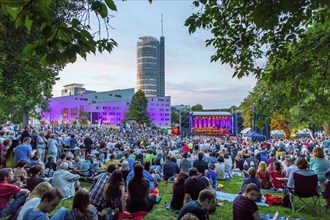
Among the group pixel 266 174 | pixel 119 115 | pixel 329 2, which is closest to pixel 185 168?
pixel 266 174

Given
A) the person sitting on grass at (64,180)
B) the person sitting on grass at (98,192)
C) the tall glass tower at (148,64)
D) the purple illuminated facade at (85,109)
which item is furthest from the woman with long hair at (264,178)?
the tall glass tower at (148,64)

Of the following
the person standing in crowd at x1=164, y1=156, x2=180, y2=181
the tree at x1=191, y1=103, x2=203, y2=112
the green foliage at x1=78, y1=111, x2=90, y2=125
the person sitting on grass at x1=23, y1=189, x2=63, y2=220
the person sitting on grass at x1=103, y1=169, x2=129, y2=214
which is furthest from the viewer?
the tree at x1=191, y1=103, x2=203, y2=112

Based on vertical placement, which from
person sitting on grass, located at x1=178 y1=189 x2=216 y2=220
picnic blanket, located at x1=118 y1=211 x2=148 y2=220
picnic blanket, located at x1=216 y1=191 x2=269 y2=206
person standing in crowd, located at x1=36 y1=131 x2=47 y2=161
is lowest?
picnic blanket, located at x1=216 y1=191 x2=269 y2=206

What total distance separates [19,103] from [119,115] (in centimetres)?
4857

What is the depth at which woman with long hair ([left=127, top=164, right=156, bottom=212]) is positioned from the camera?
626cm

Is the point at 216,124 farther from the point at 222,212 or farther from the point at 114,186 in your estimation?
the point at 114,186

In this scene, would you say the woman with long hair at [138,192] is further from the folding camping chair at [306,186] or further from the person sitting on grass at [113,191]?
the folding camping chair at [306,186]

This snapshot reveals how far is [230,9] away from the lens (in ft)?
18.0

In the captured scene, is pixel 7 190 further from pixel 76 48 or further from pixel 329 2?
pixel 329 2

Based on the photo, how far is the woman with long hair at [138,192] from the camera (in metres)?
6.26

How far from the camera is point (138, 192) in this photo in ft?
20.8

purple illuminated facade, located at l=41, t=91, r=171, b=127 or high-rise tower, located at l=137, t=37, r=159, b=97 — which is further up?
high-rise tower, located at l=137, t=37, r=159, b=97

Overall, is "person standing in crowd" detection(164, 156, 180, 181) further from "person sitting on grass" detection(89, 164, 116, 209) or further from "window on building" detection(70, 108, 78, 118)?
"window on building" detection(70, 108, 78, 118)

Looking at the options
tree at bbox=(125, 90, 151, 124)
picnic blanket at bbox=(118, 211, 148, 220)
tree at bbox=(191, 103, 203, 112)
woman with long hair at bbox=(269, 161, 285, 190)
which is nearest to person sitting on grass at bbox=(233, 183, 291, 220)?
picnic blanket at bbox=(118, 211, 148, 220)
